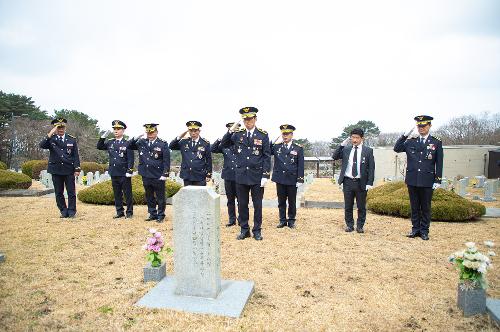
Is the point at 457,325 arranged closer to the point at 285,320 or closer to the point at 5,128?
the point at 285,320

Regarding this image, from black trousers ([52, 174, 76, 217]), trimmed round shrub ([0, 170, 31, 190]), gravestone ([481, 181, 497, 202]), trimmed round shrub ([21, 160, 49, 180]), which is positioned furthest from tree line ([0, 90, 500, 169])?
gravestone ([481, 181, 497, 202])

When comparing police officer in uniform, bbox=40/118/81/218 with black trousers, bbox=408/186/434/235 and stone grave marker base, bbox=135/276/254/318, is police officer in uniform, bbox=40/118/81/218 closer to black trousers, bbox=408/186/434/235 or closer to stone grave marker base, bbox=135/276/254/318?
stone grave marker base, bbox=135/276/254/318

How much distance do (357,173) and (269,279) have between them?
3595 mm

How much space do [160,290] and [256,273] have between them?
136 centimetres

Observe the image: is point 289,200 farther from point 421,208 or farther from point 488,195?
point 488,195

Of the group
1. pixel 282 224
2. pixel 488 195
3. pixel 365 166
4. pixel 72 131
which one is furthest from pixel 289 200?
pixel 72 131

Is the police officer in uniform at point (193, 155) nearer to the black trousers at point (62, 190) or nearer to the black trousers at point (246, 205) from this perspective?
the black trousers at point (246, 205)

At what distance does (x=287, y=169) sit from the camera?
24.5 feet

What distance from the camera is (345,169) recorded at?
286 inches

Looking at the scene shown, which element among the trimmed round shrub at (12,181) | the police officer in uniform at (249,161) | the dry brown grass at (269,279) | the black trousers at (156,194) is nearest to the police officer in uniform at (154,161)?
the black trousers at (156,194)

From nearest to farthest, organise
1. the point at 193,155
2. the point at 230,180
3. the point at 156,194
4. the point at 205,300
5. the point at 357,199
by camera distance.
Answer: the point at 205,300 < the point at 357,199 < the point at 193,155 < the point at 230,180 < the point at 156,194

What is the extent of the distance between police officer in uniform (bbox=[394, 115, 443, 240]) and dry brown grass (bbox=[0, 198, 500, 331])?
1.55 feet

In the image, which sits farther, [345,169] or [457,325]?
[345,169]

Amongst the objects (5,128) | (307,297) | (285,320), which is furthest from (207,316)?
(5,128)
